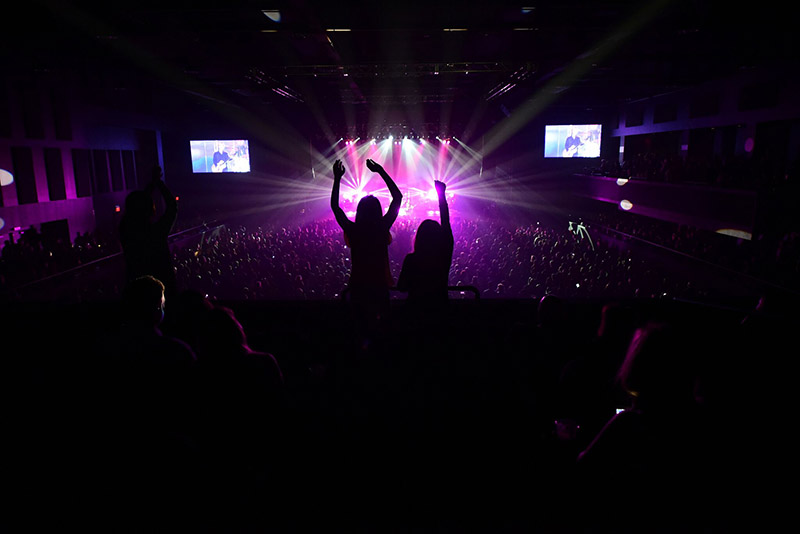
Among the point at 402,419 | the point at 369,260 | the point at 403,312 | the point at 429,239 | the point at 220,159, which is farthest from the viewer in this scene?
the point at 220,159

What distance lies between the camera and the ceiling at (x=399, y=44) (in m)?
5.63

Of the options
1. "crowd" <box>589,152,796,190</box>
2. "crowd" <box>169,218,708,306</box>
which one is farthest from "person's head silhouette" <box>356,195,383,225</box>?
"crowd" <box>589,152,796,190</box>

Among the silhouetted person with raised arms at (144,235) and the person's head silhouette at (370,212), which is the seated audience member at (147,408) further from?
the silhouetted person with raised arms at (144,235)

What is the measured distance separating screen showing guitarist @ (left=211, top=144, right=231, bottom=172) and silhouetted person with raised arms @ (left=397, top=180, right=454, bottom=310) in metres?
18.7

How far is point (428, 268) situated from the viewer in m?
3.17

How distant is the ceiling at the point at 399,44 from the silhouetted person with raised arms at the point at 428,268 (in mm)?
3159

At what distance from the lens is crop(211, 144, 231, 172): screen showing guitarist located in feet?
65.5

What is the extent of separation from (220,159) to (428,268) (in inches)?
743

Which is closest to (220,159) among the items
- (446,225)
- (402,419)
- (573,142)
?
(573,142)

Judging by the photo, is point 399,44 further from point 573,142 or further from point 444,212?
point 573,142

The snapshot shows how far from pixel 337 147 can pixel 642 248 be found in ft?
48.2

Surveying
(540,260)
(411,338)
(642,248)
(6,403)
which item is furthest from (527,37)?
(6,403)

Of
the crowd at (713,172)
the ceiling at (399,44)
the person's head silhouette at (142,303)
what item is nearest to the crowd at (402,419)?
the person's head silhouette at (142,303)

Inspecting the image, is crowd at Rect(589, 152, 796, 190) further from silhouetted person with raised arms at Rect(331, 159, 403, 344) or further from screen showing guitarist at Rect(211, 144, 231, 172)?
screen showing guitarist at Rect(211, 144, 231, 172)
